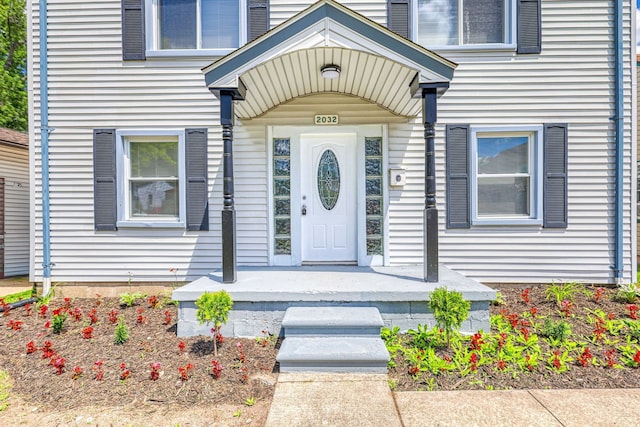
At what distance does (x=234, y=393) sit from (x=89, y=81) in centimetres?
490

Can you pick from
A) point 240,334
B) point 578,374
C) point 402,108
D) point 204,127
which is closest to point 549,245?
point 578,374

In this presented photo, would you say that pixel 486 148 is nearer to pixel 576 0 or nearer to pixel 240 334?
pixel 576 0

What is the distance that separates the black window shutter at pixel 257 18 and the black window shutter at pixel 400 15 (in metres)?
1.74

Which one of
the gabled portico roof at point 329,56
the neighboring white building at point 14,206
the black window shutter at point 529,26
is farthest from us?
the neighboring white building at point 14,206

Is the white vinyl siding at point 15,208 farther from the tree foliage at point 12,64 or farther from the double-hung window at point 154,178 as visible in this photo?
the tree foliage at point 12,64

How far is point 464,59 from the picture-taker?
16.3ft

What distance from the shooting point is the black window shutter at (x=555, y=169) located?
487 centimetres

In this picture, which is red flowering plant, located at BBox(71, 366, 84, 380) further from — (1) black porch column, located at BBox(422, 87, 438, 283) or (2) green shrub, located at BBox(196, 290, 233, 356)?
(1) black porch column, located at BBox(422, 87, 438, 283)

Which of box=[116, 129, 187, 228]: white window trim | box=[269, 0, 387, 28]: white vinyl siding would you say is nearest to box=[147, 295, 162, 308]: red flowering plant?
box=[116, 129, 187, 228]: white window trim

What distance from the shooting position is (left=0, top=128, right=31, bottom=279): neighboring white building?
23.4 ft

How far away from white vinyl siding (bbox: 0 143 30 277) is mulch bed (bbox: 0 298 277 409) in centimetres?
410

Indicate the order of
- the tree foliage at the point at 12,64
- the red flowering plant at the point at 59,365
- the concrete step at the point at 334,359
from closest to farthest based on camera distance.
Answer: the concrete step at the point at 334,359 → the red flowering plant at the point at 59,365 → the tree foliage at the point at 12,64

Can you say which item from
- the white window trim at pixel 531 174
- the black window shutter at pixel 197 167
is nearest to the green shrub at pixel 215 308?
the black window shutter at pixel 197 167

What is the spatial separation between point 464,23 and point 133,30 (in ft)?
15.6
